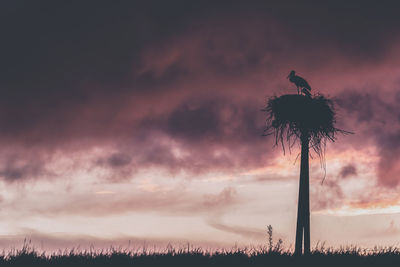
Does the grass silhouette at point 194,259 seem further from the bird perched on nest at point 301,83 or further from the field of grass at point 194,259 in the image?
the bird perched on nest at point 301,83

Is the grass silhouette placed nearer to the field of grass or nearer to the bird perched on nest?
the field of grass

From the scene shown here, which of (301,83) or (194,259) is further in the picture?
(301,83)

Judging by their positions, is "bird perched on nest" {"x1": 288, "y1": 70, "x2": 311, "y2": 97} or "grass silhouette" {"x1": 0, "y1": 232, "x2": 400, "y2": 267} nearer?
"grass silhouette" {"x1": 0, "y1": 232, "x2": 400, "y2": 267}

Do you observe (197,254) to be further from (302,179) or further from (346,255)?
(302,179)

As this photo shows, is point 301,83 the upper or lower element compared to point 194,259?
upper

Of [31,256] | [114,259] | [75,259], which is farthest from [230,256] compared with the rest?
[31,256]

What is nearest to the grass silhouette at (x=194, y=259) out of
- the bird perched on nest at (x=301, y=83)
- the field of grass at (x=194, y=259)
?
the field of grass at (x=194, y=259)

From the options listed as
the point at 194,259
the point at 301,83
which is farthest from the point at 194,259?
the point at 301,83

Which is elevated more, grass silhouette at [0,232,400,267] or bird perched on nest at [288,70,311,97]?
bird perched on nest at [288,70,311,97]

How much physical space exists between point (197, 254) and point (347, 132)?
26.8 ft

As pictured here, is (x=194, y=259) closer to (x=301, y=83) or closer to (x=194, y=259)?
(x=194, y=259)

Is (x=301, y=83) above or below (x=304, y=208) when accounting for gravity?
above

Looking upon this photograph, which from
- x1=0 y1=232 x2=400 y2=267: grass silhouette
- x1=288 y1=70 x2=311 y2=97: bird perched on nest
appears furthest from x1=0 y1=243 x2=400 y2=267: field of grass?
x1=288 y1=70 x2=311 y2=97: bird perched on nest

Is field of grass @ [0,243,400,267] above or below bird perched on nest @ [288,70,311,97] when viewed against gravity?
below
